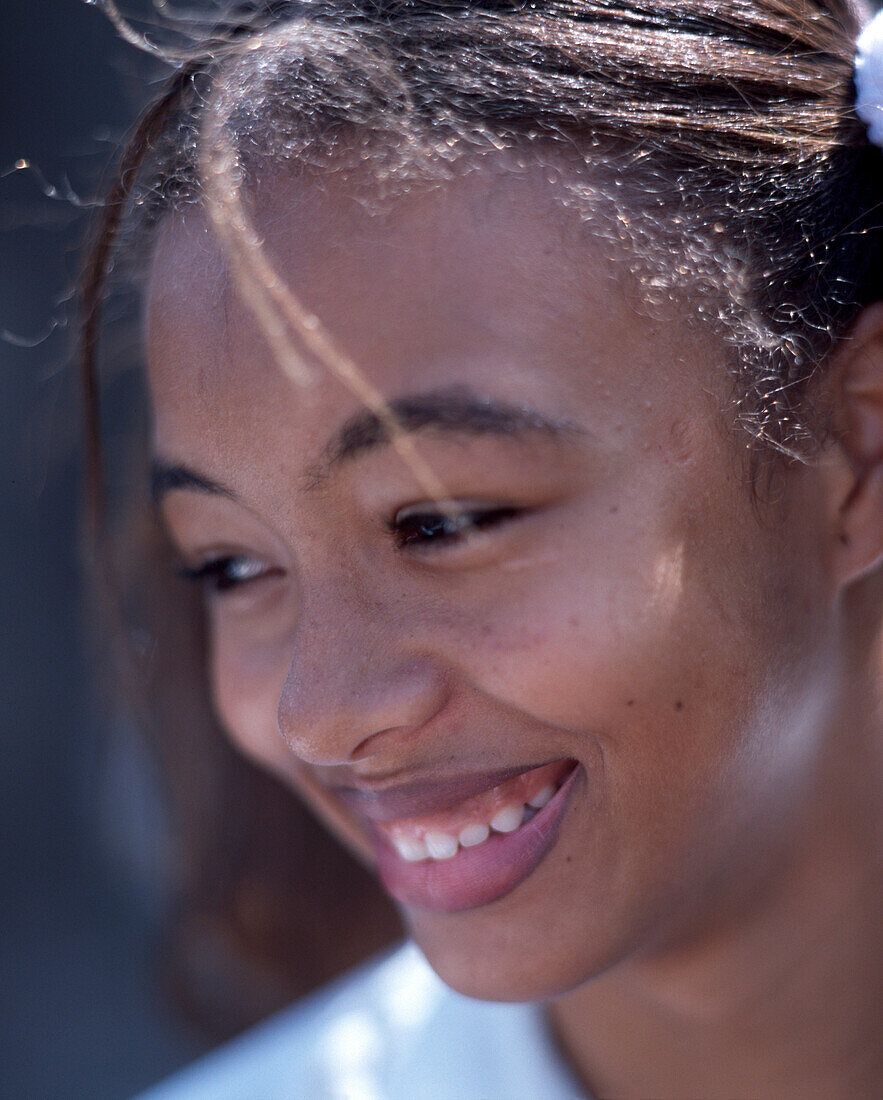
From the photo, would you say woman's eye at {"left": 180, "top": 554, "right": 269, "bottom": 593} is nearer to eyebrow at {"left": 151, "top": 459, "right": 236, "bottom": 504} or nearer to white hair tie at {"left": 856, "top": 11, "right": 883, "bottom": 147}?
eyebrow at {"left": 151, "top": 459, "right": 236, "bottom": 504}

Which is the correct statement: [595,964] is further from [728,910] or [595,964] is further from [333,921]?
[333,921]

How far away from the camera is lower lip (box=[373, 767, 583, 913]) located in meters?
1.07

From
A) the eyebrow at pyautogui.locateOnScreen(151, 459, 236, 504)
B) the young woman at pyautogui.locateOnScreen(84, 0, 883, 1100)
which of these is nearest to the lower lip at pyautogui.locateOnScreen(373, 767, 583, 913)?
the young woman at pyautogui.locateOnScreen(84, 0, 883, 1100)

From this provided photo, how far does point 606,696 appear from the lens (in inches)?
38.9

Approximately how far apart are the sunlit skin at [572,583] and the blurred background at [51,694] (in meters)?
1.83

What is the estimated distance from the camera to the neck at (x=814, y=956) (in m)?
1.16

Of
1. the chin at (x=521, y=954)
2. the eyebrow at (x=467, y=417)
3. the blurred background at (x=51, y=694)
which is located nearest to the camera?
the eyebrow at (x=467, y=417)

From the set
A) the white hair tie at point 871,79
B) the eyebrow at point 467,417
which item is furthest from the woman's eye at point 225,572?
the white hair tie at point 871,79

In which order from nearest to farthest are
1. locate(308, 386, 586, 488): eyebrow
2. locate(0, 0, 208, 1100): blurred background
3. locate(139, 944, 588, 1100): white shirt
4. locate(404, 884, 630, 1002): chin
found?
locate(308, 386, 586, 488): eyebrow → locate(404, 884, 630, 1002): chin → locate(139, 944, 588, 1100): white shirt → locate(0, 0, 208, 1100): blurred background

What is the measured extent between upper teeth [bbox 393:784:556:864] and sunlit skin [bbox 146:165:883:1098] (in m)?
0.06

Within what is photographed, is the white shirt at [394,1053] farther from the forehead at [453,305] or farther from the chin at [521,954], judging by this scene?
the forehead at [453,305]

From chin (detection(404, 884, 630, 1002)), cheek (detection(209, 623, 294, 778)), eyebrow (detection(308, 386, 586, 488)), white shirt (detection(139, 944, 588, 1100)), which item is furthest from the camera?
white shirt (detection(139, 944, 588, 1100))

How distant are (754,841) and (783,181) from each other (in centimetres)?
67

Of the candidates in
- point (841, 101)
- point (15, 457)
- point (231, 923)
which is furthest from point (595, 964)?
point (15, 457)
